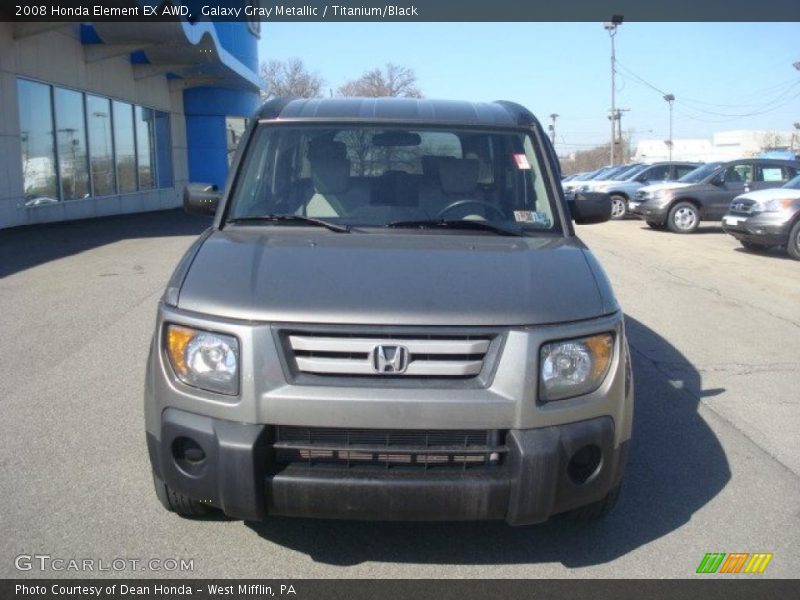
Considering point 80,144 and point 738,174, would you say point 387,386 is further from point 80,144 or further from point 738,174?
point 80,144

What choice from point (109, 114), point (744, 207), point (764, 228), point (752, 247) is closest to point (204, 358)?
point (764, 228)

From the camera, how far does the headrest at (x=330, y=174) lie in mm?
4480

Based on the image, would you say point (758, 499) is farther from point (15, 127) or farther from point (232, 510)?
point (15, 127)

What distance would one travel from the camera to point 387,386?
314cm

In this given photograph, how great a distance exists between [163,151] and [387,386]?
28997 millimetres

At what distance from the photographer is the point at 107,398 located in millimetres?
5711

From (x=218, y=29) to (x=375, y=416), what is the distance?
32615 mm

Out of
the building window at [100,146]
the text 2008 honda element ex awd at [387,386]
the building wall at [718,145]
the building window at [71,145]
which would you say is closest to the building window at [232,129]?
the building window at [100,146]

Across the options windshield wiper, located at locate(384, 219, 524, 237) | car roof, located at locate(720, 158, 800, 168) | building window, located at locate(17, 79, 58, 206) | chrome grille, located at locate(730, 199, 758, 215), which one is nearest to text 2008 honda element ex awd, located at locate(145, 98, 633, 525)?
windshield wiper, located at locate(384, 219, 524, 237)

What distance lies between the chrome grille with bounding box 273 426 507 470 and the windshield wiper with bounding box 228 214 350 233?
1277mm

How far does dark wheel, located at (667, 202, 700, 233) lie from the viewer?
1984 centimetres

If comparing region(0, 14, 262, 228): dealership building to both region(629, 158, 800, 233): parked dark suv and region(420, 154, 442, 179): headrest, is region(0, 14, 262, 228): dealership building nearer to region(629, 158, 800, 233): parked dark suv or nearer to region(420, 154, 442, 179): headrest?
region(629, 158, 800, 233): parked dark suv

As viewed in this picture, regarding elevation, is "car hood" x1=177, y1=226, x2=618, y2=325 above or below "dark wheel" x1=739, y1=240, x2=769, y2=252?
above

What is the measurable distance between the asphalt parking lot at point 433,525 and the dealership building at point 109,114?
376 inches
